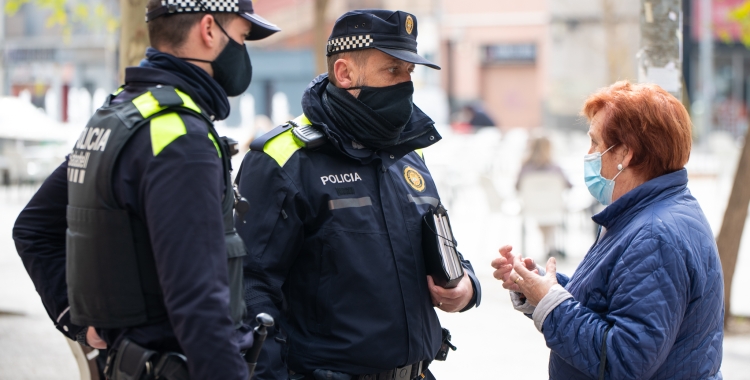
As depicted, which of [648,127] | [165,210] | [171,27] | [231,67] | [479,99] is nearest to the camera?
[165,210]

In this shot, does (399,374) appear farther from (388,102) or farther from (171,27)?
(171,27)

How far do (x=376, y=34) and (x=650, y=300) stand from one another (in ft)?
4.03

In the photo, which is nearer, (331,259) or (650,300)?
(650,300)

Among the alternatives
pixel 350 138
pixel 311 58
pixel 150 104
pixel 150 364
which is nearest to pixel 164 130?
pixel 150 104

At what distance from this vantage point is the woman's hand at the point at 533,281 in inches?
110

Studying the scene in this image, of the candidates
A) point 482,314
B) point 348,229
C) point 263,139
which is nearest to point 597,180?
point 348,229

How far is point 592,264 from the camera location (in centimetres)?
280

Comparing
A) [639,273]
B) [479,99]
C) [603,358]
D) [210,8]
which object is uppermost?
[210,8]

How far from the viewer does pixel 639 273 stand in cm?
253

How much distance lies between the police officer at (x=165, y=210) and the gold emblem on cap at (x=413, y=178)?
84 centimetres

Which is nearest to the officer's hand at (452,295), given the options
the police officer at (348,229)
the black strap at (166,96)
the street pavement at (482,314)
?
the police officer at (348,229)

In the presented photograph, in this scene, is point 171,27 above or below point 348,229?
above

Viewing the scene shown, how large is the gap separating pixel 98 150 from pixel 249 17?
56 cm

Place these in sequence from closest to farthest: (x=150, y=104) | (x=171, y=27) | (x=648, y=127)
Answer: (x=150, y=104)
(x=171, y=27)
(x=648, y=127)
